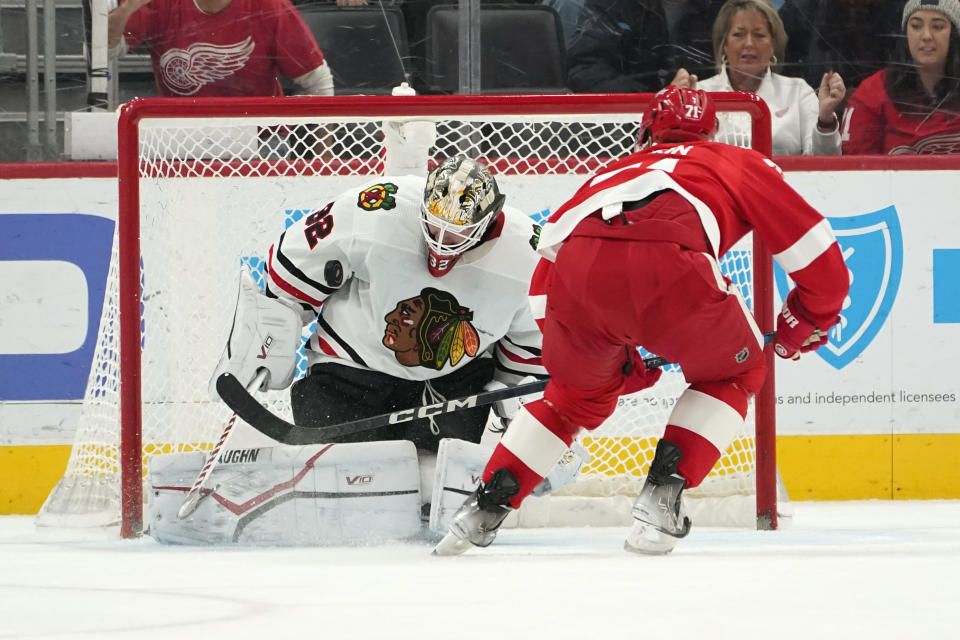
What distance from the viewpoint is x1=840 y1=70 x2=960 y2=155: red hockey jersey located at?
3.62 metres

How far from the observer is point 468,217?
7.97 feet

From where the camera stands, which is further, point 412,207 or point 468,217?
point 412,207

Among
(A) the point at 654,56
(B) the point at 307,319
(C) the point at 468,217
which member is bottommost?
(B) the point at 307,319

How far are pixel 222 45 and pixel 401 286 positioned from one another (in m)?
1.19

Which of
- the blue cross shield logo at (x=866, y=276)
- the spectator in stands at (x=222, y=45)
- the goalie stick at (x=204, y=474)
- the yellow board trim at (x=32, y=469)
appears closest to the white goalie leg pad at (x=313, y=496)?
the goalie stick at (x=204, y=474)

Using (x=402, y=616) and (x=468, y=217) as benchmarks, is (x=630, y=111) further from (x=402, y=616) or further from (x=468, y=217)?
(x=402, y=616)

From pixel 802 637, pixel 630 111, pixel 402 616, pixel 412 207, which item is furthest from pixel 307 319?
pixel 802 637

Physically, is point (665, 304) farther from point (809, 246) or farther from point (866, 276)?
point (866, 276)

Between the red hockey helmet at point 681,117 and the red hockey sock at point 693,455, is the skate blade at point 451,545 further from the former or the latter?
the red hockey helmet at point 681,117

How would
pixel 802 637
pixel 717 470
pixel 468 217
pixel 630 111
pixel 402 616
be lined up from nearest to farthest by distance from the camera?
pixel 802 637
pixel 402 616
pixel 468 217
pixel 630 111
pixel 717 470

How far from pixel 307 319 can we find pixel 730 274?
41.4 inches

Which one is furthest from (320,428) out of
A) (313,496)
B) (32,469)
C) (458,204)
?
(32,469)

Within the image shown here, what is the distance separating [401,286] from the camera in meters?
2.63

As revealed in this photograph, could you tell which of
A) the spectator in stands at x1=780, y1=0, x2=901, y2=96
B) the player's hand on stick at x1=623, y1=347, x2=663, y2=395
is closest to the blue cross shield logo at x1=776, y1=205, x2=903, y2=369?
the spectator in stands at x1=780, y1=0, x2=901, y2=96
